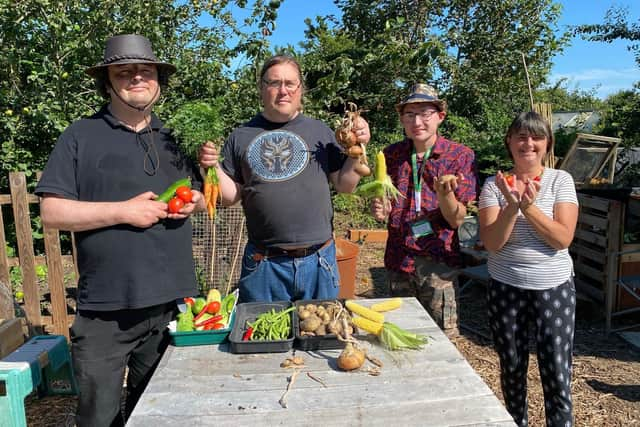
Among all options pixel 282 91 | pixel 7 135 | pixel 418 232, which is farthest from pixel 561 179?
pixel 7 135

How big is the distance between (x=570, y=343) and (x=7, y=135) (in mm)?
5761

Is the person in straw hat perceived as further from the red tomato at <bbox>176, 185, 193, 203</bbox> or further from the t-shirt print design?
the red tomato at <bbox>176, 185, 193, 203</bbox>

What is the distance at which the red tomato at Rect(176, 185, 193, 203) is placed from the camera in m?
2.42

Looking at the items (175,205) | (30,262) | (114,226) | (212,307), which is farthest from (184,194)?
(30,262)

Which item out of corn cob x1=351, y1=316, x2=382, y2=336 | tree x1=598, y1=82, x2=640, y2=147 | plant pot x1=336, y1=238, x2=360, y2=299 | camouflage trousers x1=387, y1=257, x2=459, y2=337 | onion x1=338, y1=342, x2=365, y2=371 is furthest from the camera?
tree x1=598, y1=82, x2=640, y2=147

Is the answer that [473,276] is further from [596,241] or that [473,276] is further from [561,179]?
[561,179]

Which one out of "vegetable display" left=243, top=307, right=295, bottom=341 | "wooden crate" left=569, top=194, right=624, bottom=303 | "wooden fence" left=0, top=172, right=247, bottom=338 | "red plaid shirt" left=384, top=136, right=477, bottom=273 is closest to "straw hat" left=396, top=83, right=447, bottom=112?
"red plaid shirt" left=384, top=136, right=477, bottom=273

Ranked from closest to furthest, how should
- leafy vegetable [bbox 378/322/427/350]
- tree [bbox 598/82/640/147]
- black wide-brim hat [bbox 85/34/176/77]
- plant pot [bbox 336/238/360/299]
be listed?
leafy vegetable [bbox 378/322/427/350] → black wide-brim hat [bbox 85/34/176/77] → plant pot [bbox 336/238/360/299] → tree [bbox 598/82/640/147]

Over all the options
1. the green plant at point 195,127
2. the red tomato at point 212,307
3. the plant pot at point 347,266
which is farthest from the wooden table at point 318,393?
the plant pot at point 347,266

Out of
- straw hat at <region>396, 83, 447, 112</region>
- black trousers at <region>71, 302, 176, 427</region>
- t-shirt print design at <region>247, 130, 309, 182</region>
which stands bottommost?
black trousers at <region>71, 302, 176, 427</region>

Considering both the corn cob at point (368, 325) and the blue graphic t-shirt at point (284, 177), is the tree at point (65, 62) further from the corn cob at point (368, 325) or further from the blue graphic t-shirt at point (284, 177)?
the corn cob at point (368, 325)

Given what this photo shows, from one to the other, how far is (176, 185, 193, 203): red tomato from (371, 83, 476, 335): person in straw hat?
3.73 feet

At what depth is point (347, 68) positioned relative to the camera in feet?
20.0

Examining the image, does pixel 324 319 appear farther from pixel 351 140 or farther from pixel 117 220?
pixel 117 220
